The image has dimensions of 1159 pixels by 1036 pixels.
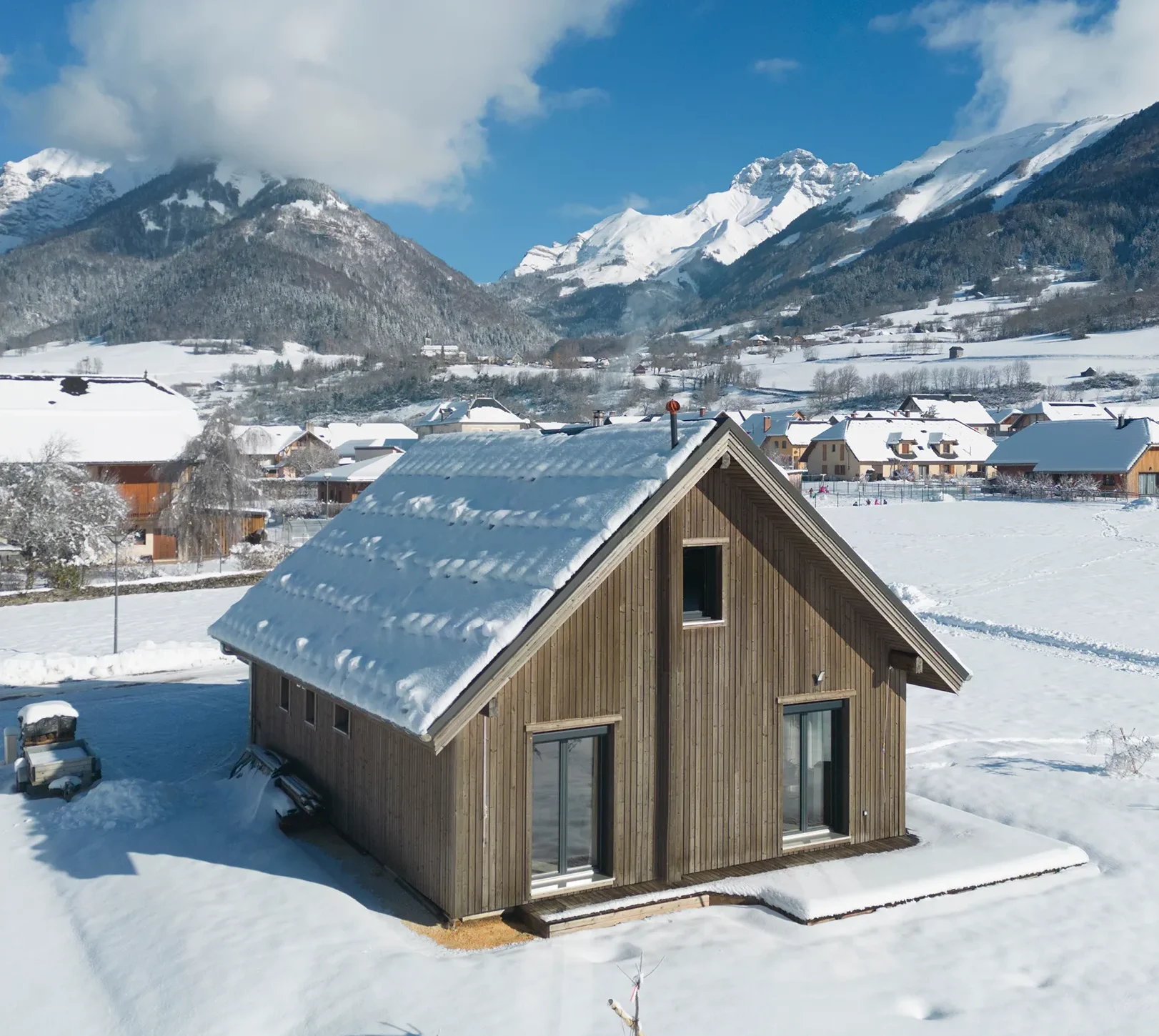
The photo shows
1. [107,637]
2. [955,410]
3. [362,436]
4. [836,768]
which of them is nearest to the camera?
[836,768]

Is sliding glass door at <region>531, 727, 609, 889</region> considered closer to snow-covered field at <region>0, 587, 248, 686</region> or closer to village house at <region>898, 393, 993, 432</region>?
snow-covered field at <region>0, 587, 248, 686</region>

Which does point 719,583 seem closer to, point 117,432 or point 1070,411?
point 117,432

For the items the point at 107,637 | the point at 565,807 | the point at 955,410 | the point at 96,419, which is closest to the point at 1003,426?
the point at 955,410

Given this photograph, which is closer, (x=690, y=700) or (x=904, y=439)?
(x=690, y=700)

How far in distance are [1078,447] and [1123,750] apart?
75655 mm

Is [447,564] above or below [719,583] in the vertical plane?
above

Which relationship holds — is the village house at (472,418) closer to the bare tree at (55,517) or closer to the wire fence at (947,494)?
the wire fence at (947,494)

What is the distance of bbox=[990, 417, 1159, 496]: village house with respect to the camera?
80.8m

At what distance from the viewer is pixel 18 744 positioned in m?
16.5

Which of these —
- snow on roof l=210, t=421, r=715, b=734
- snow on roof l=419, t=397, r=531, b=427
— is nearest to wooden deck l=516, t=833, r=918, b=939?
snow on roof l=210, t=421, r=715, b=734

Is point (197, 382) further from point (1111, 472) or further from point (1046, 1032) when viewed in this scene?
point (1046, 1032)

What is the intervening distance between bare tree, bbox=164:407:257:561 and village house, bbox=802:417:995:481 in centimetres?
7386

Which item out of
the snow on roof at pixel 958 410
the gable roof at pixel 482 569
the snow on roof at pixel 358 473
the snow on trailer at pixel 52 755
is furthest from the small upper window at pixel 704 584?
the snow on roof at pixel 958 410

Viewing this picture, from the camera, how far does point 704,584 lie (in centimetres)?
1187
